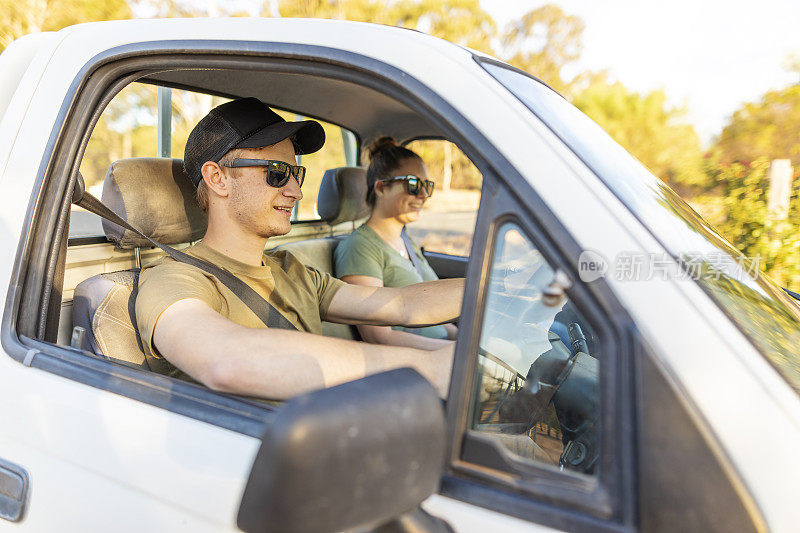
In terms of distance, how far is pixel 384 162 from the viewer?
337 centimetres

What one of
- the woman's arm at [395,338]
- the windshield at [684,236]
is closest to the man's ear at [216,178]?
the woman's arm at [395,338]

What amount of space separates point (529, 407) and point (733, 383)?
0.59 m

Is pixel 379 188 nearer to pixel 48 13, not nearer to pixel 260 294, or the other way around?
pixel 260 294

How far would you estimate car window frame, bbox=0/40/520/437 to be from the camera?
1119 mm

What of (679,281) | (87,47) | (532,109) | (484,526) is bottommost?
(484,526)

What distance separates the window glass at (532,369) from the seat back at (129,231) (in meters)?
0.94

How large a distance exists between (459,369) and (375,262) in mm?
2095

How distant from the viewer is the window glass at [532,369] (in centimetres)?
105

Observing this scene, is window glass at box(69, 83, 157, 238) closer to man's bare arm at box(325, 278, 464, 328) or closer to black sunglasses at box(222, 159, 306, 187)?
black sunglasses at box(222, 159, 306, 187)

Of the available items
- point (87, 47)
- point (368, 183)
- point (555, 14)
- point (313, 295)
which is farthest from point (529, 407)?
point (555, 14)

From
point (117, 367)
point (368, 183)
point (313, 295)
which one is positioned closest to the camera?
point (117, 367)

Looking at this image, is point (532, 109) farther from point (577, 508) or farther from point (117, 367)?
point (117, 367)

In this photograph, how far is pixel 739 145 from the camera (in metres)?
19.6

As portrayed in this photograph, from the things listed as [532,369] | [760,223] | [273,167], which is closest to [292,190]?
[273,167]
